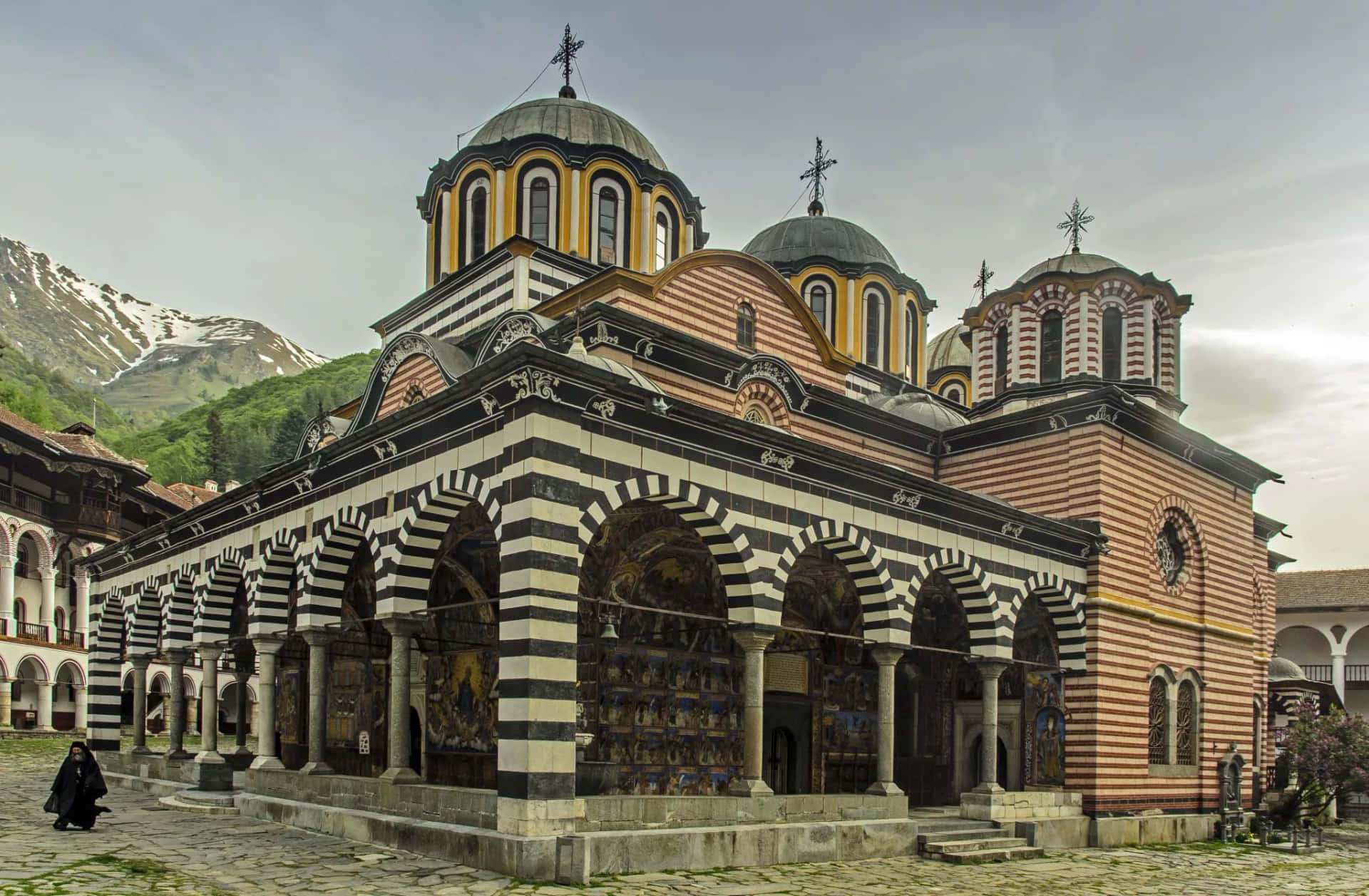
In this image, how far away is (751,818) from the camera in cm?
1138

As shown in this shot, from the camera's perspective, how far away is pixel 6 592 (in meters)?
32.9

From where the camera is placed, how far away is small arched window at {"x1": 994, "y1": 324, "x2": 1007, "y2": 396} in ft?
68.2

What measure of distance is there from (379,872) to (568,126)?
13.0 meters

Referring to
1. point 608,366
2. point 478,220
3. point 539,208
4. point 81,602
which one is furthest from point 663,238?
point 81,602

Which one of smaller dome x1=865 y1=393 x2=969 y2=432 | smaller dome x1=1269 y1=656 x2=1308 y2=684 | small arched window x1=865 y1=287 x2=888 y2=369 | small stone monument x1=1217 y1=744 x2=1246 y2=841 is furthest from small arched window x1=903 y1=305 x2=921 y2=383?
smaller dome x1=1269 y1=656 x2=1308 y2=684

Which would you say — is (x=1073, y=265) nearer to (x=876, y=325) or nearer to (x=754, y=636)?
(x=876, y=325)

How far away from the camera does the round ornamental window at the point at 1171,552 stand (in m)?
18.4

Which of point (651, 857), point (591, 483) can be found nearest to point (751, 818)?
point (651, 857)

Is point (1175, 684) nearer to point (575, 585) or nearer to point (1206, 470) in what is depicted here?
point (1206, 470)

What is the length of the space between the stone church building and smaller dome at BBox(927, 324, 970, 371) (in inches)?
311

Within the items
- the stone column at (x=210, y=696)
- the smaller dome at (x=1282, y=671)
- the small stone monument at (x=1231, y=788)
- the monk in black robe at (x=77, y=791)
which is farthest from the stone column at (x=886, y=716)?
the smaller dome at (x=1282, y=671)

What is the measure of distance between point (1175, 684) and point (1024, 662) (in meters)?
3.74

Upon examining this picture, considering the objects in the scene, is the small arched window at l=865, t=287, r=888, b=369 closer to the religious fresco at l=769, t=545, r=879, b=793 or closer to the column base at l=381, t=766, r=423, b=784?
the religious fresco at l=769, t=545, r=879, b=793

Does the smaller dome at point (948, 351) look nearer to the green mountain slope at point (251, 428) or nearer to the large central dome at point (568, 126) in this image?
the large central dome at point (568, 126)
